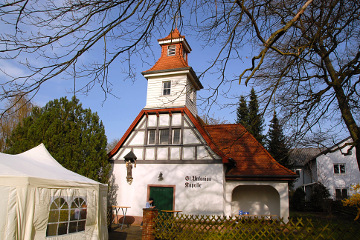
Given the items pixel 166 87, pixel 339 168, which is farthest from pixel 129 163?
pixel 339 168

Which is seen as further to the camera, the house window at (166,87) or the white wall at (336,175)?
the white wall at (336,175)

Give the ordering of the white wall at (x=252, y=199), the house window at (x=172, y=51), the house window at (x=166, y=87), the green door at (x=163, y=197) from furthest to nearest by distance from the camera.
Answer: the house window at (x=172, y=51), the house window at (x=166, y=87), the white wall at (x=252, y=199), the green door at (x=163, y=197)

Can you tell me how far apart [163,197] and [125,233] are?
2.72 meters

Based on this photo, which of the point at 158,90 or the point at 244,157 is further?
the point at 158,90

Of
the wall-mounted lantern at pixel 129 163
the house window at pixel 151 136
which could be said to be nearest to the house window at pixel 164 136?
the house window at pixel 151 136

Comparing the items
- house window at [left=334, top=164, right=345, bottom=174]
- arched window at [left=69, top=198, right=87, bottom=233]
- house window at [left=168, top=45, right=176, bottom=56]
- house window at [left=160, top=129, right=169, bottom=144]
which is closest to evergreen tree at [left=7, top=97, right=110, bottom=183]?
house window at [left=160, top=129, right=169, bottom=144]

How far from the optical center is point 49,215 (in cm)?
693

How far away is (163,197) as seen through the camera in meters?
14.0

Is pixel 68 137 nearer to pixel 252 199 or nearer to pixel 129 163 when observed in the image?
pixel 129 163

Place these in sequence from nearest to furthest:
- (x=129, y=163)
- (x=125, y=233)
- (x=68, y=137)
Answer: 1. (x=125, y=233)
2. (x=68, y=137)
3. (x=129, y=163)

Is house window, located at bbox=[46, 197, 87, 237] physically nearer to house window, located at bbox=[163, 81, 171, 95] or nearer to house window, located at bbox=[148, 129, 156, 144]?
house window, located at bbox=[148, 129, 156, 144]

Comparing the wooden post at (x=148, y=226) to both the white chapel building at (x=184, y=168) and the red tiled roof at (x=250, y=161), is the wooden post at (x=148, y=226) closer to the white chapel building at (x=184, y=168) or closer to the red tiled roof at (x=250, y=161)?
the white chapel building at (x=184, y=168)

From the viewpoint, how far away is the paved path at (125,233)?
1115 centimetres

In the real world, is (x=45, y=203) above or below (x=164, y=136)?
below
